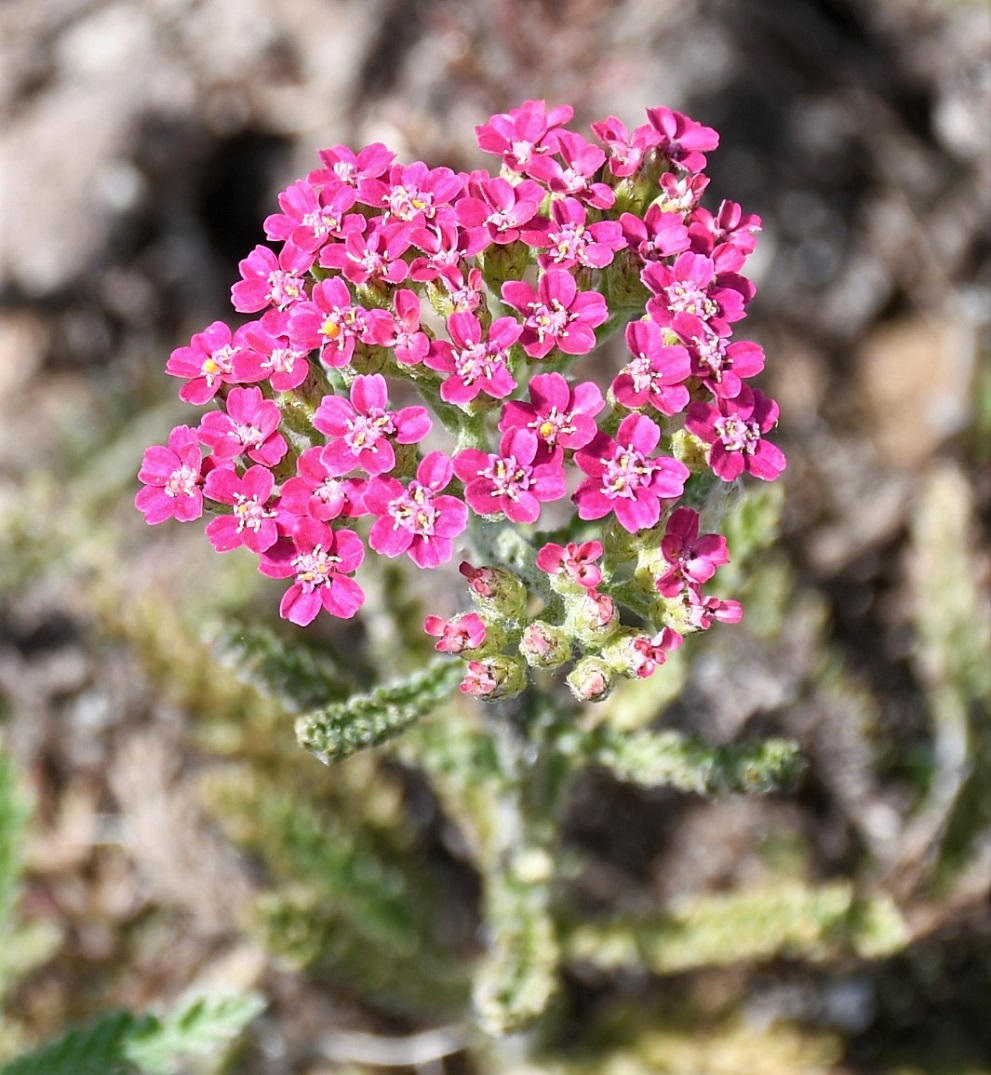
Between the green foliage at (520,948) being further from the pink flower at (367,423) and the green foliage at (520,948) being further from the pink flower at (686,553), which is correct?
the pink flower at (367,423)

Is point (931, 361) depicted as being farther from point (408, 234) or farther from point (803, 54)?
point (408, 234)

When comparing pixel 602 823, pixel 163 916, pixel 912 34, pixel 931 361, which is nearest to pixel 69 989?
pixel 163 916

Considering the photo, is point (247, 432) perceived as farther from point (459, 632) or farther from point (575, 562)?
point (575, 562)

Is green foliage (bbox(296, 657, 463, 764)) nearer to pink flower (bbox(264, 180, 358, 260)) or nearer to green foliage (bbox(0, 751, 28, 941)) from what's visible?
pink flower (bbox(264, 180, 358, 260))

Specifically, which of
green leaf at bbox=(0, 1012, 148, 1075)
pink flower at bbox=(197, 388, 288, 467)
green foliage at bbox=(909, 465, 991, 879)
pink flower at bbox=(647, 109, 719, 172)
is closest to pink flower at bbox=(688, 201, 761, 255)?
pink flower at bbox=(647, 109, 719, 172)

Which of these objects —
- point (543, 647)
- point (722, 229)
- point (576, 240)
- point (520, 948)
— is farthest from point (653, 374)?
point (520, 948)

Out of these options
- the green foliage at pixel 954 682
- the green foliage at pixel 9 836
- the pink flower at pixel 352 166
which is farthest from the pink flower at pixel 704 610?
the green foliage at pixel 9 836

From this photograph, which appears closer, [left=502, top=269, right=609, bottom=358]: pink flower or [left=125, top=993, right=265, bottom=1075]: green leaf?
[left=502, top=269, right=609, bottom=358]: pink flower

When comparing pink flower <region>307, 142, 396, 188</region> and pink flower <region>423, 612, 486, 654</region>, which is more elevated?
pink flower <region>307, 142, 396, 188</region>
